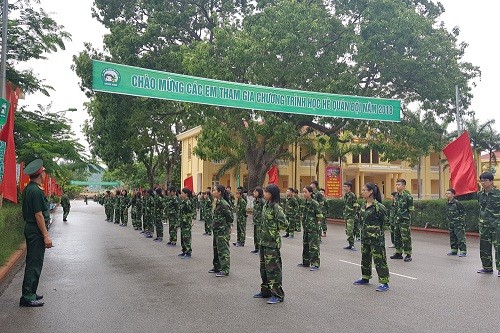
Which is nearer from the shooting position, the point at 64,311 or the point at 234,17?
the point at 64,311

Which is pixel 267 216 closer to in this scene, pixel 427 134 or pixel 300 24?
pixel 300 24

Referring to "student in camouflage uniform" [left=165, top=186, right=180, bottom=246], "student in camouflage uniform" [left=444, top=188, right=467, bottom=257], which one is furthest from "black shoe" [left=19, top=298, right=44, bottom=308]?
"student in camouflage uniform" [left=444, top=188, right=467, bottom=257]

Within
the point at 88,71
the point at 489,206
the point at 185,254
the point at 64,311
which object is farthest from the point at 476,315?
the point at 88,71

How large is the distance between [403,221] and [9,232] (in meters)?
9.40

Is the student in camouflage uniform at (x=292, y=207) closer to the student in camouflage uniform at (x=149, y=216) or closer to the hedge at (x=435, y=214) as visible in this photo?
the hedge at (x=435, y=214)

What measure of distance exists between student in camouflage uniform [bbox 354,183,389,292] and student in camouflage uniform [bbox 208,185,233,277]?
2.46 m

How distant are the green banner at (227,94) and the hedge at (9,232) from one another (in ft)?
13.5

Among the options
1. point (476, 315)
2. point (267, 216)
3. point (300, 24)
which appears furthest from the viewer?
point (300, 24)

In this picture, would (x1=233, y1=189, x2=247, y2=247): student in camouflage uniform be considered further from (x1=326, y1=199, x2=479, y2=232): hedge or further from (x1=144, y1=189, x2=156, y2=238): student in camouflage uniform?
(x1=326, y1=199, x2=479, y2=232): hedge

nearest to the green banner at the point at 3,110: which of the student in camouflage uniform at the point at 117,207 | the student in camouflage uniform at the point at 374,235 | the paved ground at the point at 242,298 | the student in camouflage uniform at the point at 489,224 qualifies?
the paved ground at the point at 242,298

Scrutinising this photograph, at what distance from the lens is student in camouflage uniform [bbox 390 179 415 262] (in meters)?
11.4

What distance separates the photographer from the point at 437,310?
21.4 feet

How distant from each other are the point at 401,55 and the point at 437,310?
19.3 meters

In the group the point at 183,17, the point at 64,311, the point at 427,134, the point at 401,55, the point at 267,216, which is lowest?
the point at 64,311
